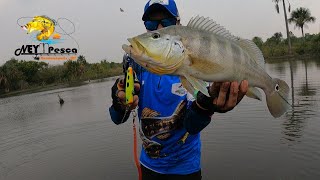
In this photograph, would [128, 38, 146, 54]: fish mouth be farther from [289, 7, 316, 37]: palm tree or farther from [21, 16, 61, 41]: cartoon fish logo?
[289, 7, 316, 37]: palm tree

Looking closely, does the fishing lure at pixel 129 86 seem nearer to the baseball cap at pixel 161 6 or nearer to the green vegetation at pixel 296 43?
the baseball cap at pixel 161 6

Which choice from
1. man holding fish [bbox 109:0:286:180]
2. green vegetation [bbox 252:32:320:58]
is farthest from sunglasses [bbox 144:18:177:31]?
green vegetation [bbox 252:32:320:58]

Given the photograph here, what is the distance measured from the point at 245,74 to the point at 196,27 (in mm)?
462

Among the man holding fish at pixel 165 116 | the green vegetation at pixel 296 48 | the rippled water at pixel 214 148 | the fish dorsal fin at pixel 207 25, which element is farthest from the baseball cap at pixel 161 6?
the green vegetation at pixel 296 48

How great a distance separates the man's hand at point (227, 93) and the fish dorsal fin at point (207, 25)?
340 millimetres

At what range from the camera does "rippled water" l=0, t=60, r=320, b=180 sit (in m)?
8.23

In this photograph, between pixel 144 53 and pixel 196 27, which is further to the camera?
pixel 196 27

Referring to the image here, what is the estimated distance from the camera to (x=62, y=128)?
15125 millimetres

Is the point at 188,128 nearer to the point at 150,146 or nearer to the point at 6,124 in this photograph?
the point at 150,146

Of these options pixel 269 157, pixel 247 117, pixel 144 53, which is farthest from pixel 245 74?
pixel 247 117

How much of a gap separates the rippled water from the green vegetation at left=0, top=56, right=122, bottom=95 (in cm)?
3557

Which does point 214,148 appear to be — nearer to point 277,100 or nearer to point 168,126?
point 168,126

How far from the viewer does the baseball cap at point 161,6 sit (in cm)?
324

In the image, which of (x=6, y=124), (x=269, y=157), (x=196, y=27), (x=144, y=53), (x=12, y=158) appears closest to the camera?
(x=144, y=53)
